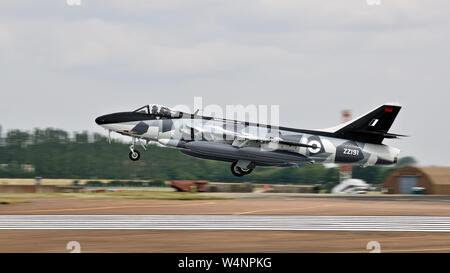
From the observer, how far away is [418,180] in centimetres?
10600

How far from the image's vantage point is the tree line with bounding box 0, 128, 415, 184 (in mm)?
69188

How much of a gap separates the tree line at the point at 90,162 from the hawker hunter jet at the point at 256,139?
65.0 feet

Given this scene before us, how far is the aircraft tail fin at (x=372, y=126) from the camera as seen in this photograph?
4409 centimetres

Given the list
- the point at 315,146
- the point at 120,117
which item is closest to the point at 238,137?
the point at 315,146

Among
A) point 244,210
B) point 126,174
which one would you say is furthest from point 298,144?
point 126,174

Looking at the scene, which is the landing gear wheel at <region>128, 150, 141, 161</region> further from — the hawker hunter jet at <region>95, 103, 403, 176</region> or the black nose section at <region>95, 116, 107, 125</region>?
the black nose section at <region>95, 116, 107, 125</region>

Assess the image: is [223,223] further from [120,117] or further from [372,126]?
[372,126]

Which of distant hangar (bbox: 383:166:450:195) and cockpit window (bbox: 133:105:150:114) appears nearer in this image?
cockpit window (bbox: 133:105:150:114)

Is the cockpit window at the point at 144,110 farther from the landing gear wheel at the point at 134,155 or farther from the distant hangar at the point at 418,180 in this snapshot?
the distant hangar at the point at 418,180

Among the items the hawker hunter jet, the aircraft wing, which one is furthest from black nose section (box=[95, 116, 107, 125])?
the aircraft wing

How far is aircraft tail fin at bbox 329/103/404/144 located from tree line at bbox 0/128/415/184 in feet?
69.4

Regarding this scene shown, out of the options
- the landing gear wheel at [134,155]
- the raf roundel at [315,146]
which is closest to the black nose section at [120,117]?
the landing gear wheel at [134,155]

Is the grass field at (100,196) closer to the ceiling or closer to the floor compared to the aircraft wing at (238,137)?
closer to the floor

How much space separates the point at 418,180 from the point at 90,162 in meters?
51.4
